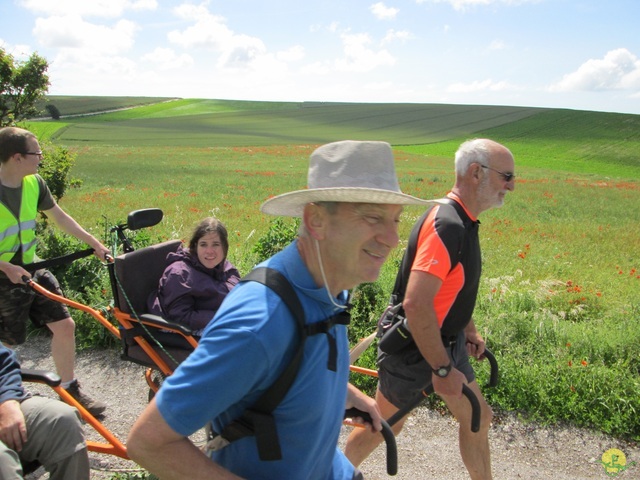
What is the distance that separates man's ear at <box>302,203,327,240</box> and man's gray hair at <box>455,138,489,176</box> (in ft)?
5.37

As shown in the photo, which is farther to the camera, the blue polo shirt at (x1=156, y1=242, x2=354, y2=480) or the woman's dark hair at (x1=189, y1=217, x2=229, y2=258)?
the woman's dark hair at (x1=189, y1=217, x2=229, y2=258)

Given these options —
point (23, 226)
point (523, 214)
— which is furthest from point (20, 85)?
point (523, 214)

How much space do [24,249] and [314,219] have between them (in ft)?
11.4

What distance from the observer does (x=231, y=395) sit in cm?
142

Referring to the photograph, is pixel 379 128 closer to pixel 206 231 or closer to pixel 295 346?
pixel 206 231

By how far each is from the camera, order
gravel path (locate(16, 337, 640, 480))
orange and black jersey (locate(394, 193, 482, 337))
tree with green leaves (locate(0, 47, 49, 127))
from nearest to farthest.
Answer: orange and black jersey (locate(394, 193, 482, 337)), gravel path (locate(16, 337, 640, 480)), tree with green leaves (locate(0, 47, 49, 127))

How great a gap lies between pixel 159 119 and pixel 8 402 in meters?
A: 91.1

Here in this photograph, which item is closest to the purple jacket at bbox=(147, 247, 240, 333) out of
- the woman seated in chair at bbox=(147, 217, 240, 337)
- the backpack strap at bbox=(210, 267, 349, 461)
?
the woman seated in chair at bbox=(147, 217, 240, 337)

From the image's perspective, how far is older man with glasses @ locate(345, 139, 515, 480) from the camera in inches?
111

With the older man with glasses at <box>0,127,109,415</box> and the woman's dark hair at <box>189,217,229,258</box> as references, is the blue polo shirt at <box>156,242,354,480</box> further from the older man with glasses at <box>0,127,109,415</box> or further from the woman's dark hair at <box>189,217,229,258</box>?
the older man with glasses at <box>0,127,109,415</box>

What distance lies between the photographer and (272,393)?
1.52 m

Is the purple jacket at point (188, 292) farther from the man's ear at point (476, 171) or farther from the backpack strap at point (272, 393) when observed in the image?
the backpack strap at point (272, 393)

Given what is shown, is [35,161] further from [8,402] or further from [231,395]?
[231,395]

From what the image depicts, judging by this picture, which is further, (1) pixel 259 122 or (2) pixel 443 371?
(1) pixel 259 122
